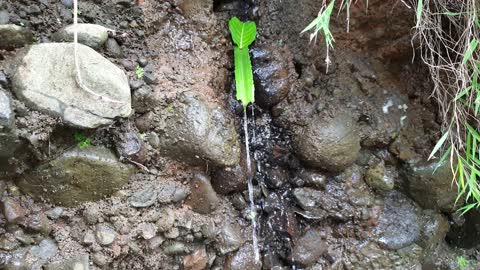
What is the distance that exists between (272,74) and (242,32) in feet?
1.07

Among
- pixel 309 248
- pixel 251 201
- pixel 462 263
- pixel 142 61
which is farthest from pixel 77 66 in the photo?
pixel 462 263

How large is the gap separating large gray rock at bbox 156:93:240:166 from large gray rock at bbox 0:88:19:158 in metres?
0.75

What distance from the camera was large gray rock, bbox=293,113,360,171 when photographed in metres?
2.81

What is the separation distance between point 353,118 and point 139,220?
1.49 m

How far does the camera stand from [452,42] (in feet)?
8.14

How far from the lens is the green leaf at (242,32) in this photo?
283 cm

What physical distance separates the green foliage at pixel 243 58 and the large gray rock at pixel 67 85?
798mm

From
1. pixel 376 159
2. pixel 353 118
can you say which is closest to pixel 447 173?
pixel 376 159

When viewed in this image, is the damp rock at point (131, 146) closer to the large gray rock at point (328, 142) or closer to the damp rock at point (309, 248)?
the large gray rock at point (328, 142)

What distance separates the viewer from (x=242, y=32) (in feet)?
9.29

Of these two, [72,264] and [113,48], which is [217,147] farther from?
[72,264]

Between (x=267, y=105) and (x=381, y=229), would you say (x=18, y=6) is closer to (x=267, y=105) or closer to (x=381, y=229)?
(x=267, y=105)

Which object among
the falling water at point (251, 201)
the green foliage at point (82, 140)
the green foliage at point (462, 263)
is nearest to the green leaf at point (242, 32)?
the falling water at point (251, 201)

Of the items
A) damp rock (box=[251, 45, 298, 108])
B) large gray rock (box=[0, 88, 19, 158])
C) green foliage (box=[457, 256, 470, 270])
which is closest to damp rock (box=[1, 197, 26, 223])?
large gray rock (box=[0, 88, 19, 158])
